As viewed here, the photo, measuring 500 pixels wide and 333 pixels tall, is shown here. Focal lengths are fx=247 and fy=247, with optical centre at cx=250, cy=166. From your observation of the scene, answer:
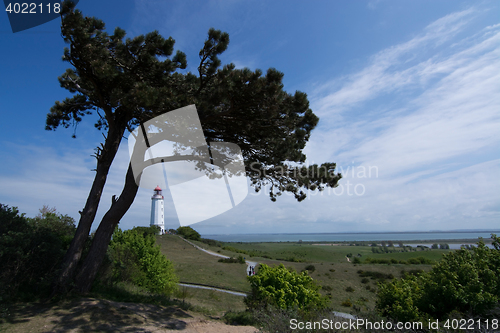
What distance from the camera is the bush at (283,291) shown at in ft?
26.7

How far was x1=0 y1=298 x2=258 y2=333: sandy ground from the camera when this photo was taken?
5145 mm

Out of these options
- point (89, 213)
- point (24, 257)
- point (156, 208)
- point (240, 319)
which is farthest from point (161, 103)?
point (156, 208)

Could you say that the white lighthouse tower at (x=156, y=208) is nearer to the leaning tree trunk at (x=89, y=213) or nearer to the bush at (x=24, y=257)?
the leaning tree trunk at (x=89, y=213)

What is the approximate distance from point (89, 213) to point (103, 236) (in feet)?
2.80

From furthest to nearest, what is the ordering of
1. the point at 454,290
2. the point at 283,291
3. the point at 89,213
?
the point at 283,291, the point at 89,213, the point at 454,290

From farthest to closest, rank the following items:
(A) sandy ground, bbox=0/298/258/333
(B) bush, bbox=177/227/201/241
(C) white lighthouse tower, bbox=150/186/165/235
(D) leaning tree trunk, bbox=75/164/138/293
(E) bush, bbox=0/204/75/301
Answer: (B) bush, bbox=177/227/201/241, (C) white lighthouse tower, bbox=150/186/165/235, (D) leaning tree trunk, bbox=75/164/138/293, (E) bush, bbox=0/204/75/301, (A) sandy ground, bbox=0/298/258/333

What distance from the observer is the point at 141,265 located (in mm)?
Answer: 12320

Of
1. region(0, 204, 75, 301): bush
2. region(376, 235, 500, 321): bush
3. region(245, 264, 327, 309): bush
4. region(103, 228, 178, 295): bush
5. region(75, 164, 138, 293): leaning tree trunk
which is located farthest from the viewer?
region(103, 228, 178, 295): bush

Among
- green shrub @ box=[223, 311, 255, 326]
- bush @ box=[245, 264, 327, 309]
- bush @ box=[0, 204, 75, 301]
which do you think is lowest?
green shrub @ box=[223, 311, 255, 326]

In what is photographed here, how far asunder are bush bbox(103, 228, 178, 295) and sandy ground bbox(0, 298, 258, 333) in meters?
3.96

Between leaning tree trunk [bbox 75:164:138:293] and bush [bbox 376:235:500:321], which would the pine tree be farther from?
bush [bbox 376:235:500:321]

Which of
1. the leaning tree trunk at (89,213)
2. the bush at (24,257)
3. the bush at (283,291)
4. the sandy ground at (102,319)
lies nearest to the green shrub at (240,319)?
the sandy ground at (102,319)

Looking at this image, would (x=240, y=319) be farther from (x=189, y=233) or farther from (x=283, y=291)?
(x=189, y=233)

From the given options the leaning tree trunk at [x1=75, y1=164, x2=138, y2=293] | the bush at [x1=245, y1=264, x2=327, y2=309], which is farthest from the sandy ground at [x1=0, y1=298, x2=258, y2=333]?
the bush at [x1=245, y1=264, x2=327, y2=309]
